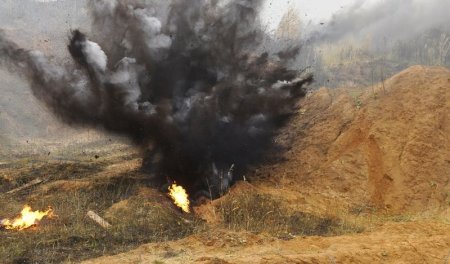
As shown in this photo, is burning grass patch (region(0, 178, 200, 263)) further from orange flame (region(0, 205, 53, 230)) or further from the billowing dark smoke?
the billowing dark smoke

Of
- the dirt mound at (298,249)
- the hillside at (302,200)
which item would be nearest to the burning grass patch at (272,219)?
the hillside at (302,200)

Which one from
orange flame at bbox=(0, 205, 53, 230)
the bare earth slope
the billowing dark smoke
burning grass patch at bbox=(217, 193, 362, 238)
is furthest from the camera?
the billowing dark smoke

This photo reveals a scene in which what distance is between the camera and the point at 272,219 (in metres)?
12.3

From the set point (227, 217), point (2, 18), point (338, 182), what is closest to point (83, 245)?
point (227, 217)

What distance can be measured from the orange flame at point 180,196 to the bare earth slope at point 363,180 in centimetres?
63

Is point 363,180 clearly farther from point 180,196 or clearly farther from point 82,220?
point 82,220

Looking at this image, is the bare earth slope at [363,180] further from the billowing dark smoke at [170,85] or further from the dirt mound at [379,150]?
the billowing dark smoke at [170,85]

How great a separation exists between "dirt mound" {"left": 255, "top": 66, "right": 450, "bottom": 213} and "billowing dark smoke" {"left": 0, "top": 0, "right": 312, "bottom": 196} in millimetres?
2128

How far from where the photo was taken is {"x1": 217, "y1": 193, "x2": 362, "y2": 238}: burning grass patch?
1155 cm

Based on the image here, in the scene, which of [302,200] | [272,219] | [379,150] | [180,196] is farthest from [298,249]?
[379,150]

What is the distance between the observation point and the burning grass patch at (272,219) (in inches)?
455

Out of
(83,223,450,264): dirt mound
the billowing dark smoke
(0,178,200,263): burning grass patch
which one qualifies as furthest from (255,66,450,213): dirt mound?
(0,178,200,263): burning grass patch

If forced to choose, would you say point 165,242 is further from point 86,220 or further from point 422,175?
point 422,175

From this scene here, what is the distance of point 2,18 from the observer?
212 ft
